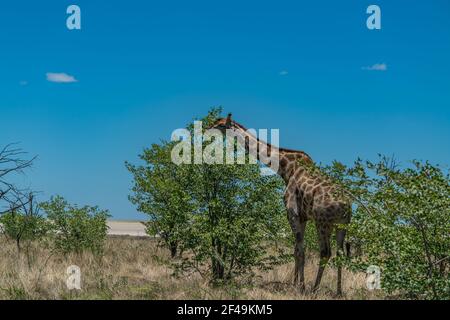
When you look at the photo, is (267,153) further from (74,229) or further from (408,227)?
(74,229)

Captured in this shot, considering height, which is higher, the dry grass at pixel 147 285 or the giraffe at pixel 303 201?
the giraffe at pixel 303 201

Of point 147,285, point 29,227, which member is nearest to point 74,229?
point 29,227

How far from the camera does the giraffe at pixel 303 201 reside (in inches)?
476

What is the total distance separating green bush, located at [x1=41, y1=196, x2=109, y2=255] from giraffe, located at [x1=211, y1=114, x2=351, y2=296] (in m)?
8.90

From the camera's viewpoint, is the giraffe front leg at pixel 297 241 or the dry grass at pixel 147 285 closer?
the dry grass at pixel 147 285

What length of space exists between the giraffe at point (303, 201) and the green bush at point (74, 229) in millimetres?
8899

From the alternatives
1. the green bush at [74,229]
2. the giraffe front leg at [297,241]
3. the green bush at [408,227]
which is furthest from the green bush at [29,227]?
the green bush at [408,227]

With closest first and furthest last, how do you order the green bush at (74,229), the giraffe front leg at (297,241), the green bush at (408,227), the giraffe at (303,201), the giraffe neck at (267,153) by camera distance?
1. the green bush at (408,227)
2. the giraffe at (303,201)
3. the giraffe front leg at (297,241)
4. the giraffe neck at (267,153)
5. the green bush at (74,229)

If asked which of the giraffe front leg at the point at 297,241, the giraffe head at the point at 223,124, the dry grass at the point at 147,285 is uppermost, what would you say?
the giraffe head at the point at 223,124

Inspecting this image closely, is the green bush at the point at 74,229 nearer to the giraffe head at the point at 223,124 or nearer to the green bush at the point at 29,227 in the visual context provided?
the green bush at the point at 29,227
